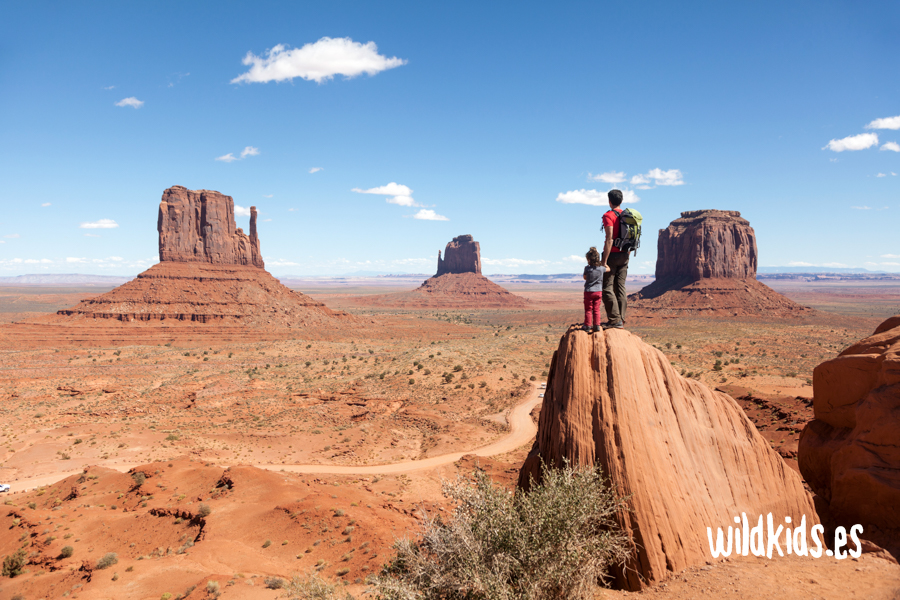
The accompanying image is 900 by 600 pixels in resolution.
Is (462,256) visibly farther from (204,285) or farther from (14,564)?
(14,564)

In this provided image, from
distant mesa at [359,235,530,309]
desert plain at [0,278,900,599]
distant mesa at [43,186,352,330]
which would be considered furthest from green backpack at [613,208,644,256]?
distant mesa at [359,235,530,309]

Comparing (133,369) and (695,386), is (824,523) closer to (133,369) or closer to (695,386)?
(695,386)

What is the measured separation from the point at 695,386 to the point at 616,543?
13.5 ft

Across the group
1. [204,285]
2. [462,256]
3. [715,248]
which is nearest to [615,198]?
[204,285]

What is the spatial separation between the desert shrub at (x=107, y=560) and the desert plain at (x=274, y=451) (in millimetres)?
151

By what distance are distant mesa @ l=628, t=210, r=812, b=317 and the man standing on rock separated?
9227cm

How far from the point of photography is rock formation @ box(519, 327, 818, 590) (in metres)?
7.95

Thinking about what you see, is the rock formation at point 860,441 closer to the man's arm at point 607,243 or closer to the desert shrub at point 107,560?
the man's arm at point 607,243

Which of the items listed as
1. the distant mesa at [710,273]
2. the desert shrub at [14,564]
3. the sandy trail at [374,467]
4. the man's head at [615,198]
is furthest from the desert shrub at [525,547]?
the distant mesa at [710,273]

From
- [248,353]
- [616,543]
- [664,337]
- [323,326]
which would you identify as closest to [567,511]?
[616,543]

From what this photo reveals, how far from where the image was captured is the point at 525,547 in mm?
6918

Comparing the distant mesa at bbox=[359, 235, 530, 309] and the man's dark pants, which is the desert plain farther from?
the distant mesa at bbox=[359, 235, 530, 309]

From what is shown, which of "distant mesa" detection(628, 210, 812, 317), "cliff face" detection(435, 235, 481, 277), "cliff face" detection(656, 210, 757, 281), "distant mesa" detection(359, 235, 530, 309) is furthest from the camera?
"cliff face" detection(435, 235, 481, 277)

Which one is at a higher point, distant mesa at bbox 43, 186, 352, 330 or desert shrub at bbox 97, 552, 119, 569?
distant mesa at bbox 43, 186, 352, 330
